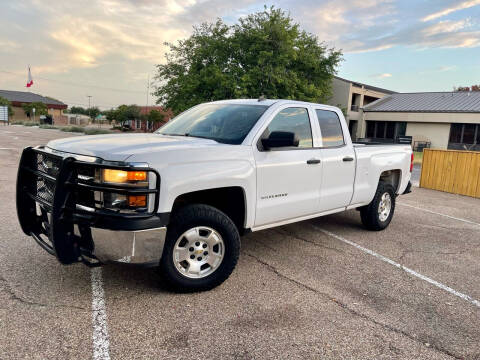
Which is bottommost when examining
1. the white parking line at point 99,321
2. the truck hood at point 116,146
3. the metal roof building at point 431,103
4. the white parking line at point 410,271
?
the white parking line at point 99,321

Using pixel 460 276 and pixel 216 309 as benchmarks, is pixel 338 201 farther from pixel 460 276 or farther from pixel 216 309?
pixel 216 309

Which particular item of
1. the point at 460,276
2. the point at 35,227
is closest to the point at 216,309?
the point at 35,227

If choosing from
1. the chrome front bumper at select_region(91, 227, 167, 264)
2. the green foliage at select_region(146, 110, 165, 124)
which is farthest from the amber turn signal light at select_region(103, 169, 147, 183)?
the green foliage at select_region(146, 110, 165, 124)

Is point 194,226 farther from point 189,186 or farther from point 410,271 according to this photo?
point 410,271

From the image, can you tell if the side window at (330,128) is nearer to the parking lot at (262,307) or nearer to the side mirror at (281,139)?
the side mirror at (281,139)

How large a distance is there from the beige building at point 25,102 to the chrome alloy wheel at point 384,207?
81.0 m

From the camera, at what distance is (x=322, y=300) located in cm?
366

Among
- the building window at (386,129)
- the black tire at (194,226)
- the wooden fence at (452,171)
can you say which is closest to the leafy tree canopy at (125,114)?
the building window at (386,129)

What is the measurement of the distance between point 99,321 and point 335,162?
3.36 m

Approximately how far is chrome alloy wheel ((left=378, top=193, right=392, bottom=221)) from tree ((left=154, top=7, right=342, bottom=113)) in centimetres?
2090

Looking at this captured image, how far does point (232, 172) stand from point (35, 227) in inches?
82.1

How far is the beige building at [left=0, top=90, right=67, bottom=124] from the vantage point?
79562mm

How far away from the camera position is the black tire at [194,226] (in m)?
3.40

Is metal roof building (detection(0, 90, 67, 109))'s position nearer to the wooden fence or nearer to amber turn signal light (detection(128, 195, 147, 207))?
the wooden fence
